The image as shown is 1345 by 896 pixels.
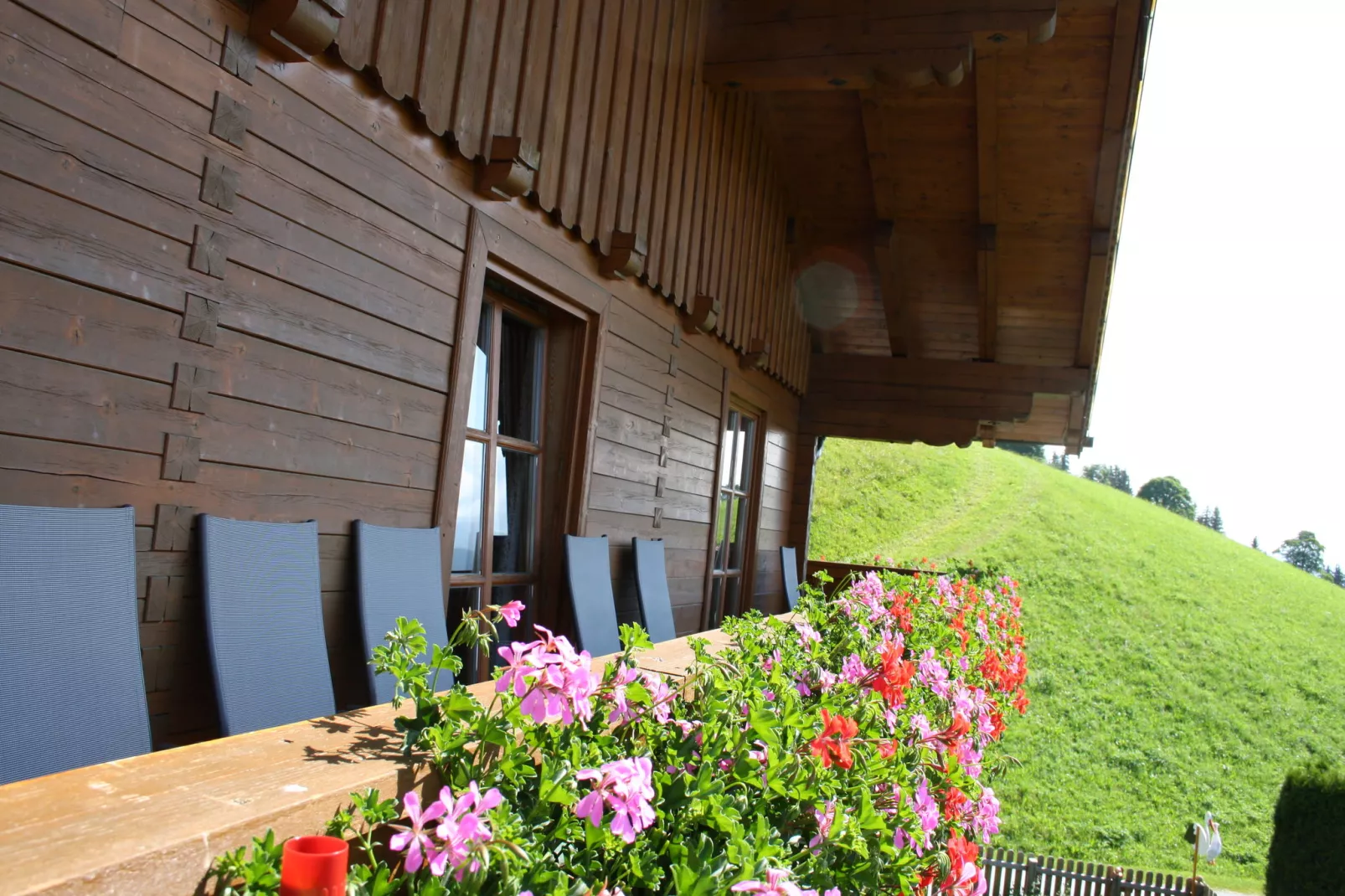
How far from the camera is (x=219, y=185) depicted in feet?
7.66

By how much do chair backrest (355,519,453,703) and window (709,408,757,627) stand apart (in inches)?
145

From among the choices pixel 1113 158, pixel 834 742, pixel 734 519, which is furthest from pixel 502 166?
pixel 734 519

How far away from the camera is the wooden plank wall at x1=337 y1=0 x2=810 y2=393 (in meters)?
3.07

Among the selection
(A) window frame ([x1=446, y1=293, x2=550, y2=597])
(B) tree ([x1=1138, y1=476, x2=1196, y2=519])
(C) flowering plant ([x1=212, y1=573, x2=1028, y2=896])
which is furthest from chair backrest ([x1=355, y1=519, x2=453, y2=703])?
(B) tree ([x1=1138, y1=476, x2=1196, y2=519])

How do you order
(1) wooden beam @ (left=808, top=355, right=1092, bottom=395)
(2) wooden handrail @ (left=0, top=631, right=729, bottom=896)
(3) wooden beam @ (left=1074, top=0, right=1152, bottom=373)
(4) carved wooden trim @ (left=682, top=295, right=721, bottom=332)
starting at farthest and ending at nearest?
(1) wooden beam @ (left=808, top=355, right=1092, bottom=395) < (4) carved wooden trim @ (left=682, top=295, right=721, bottom=332) < (3) wooden beam @ (left=1074, top=0, right=1152, bottom=373) < (2) wooden handrail @ (left=0, top=631, right=729, bottom=896)

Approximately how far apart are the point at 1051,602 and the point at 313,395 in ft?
67.9

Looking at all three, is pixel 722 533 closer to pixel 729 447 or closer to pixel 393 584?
pixel 729 447

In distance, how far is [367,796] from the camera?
872 mm

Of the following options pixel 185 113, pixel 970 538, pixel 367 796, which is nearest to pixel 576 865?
pixel 367 796

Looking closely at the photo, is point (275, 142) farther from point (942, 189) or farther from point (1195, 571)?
point (1195, 571)

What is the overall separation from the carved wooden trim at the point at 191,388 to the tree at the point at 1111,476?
60.5 metres

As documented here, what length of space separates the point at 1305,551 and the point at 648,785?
6615 cm

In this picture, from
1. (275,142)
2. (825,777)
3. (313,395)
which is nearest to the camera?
(825,777)

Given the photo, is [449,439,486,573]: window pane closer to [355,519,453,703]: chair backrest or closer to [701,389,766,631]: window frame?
[355,519,453,703]: chair backrest
